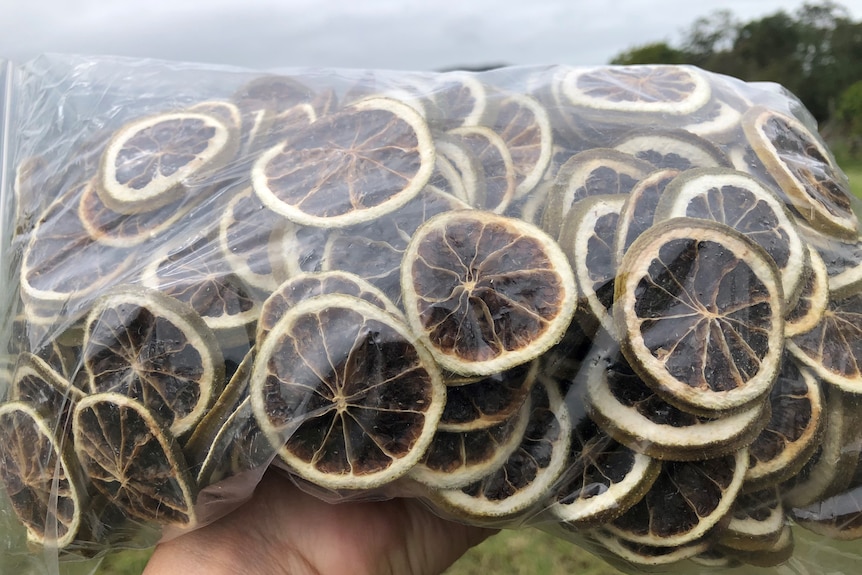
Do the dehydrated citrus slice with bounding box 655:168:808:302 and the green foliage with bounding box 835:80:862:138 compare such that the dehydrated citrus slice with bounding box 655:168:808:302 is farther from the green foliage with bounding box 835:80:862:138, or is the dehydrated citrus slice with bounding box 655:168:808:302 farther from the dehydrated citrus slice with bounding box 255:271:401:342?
the green foliage with bounding box 835:80:862:138

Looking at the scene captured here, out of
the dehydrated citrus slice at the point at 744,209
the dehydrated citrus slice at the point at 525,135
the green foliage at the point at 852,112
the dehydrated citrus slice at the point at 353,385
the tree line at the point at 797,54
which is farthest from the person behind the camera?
the tree line at the point at 797,54

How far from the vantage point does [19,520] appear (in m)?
1.65

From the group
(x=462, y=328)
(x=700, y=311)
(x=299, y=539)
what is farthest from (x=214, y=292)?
(x=700, y=311)

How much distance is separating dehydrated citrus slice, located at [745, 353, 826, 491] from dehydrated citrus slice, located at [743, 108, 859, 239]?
1.31 feet

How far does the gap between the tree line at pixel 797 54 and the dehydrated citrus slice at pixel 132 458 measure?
42.8ft

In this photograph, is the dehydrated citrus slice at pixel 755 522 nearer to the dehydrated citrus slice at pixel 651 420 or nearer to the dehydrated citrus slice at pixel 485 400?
the dehydrated citrus slice at pixel 651 420

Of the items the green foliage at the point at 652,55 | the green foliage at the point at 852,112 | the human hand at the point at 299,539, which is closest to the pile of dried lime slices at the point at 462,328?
the human hand at the point at 299,539

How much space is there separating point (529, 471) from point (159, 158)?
126 cm

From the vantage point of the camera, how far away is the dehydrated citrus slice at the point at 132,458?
1325 millimetres

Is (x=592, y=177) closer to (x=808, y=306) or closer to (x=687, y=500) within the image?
(x=808, y=306)

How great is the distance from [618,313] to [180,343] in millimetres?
960

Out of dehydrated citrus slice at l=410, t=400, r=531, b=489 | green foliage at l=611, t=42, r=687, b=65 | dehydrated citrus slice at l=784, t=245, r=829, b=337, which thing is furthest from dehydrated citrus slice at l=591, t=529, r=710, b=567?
green foliage at l=611, t=42, r=687, b=65

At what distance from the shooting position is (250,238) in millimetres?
1419

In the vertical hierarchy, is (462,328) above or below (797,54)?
above
